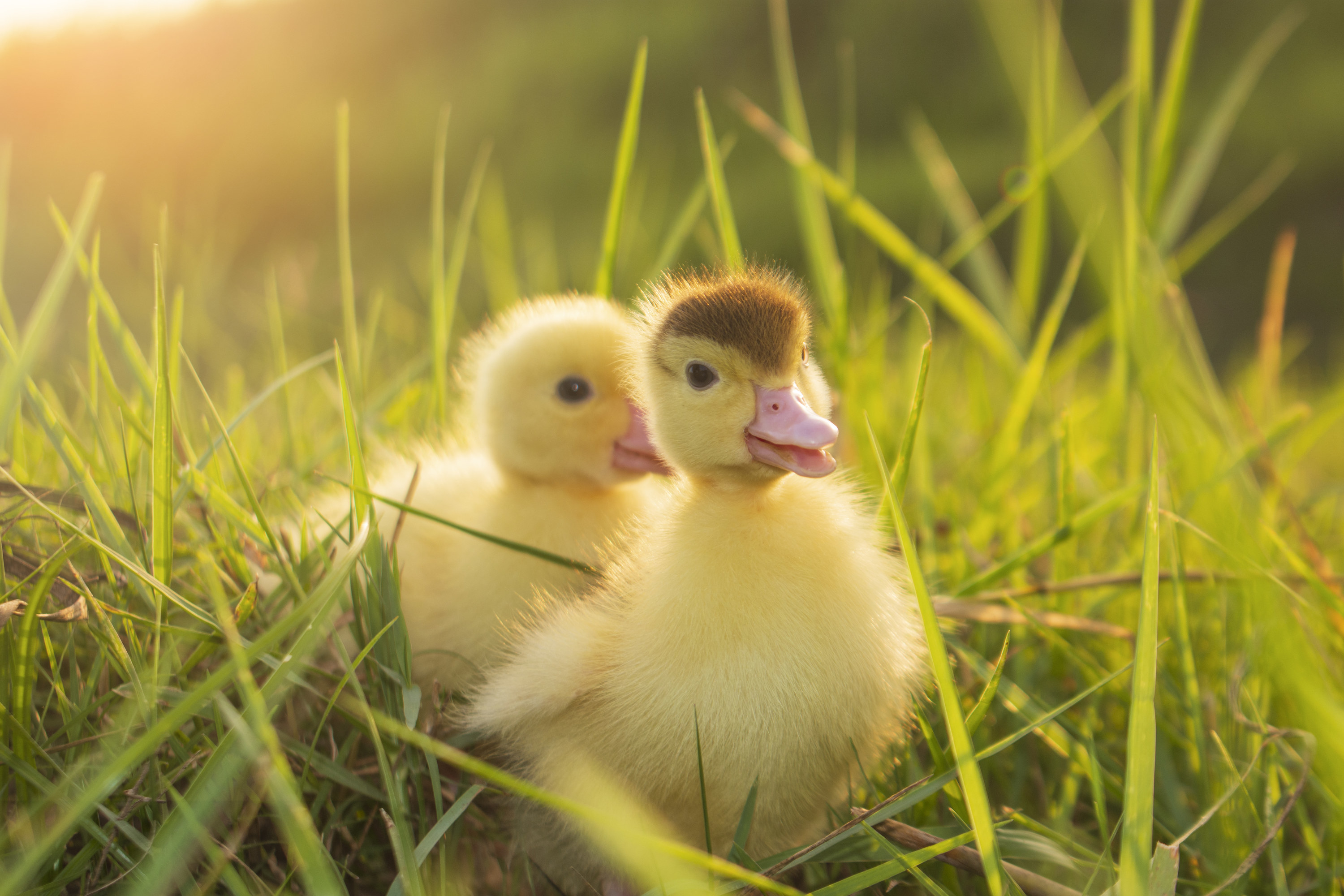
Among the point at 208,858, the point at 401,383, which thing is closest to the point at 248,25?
the point at 401,383

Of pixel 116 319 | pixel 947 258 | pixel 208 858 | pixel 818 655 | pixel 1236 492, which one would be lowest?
pixel 208 858

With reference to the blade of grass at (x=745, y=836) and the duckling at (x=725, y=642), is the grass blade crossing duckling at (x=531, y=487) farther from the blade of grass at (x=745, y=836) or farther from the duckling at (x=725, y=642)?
the blade of grass at (x=745, y=836)

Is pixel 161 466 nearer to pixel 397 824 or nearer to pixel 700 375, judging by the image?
pixel 397 824

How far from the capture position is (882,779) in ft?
3.69

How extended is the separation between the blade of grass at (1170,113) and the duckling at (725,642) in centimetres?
62

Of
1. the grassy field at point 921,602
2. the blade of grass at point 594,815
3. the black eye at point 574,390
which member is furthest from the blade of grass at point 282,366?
the blade of grass at point 594,815

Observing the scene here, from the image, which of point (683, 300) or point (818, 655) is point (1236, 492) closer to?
point (818, 655)

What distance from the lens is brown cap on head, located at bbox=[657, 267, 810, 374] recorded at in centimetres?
98

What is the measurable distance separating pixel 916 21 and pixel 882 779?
482 cm

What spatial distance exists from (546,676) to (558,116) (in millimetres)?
4861

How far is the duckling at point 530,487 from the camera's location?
4.06 feet

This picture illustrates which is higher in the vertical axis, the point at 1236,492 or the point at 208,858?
the point at 1236,492

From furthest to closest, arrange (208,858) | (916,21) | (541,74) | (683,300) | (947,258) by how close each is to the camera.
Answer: (541,74) → (916,21) → (947,258) → (683,300) → (208,858)

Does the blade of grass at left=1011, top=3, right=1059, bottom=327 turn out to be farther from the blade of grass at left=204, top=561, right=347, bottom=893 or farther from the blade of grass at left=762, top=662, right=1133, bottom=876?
the blade of grass at left=204, top=561, right=347, bottom=893
